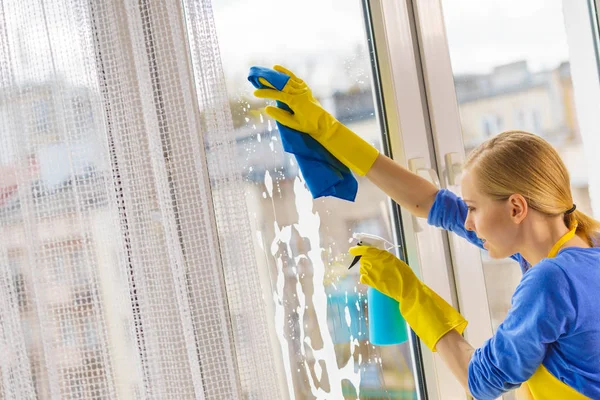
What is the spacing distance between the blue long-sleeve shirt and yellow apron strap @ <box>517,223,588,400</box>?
1 cm

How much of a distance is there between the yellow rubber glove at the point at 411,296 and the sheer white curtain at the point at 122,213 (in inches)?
10.6

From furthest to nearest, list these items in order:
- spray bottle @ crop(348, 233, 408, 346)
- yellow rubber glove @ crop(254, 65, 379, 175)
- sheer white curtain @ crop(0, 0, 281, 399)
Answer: spray bottle @ crop(348, 233, 408, 346)
yellow rubber glove @ crop(254, 65, 379, 175)
sheer white curtain @ crop(0, 0, 281, 399)

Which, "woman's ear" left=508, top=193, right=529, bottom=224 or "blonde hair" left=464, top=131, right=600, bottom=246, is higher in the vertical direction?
"blonde hair" left=464, top=131, right=600, bottom=246

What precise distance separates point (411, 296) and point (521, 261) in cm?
27

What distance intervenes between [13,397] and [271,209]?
2.09ft

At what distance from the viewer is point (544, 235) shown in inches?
50.9

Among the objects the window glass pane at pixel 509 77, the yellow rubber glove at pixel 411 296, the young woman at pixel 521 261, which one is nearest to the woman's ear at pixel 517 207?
the young woman at pixel 521 261

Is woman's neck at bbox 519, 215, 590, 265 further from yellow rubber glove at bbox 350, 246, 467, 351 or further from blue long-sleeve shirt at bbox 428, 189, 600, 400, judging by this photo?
yellow rubber glove at bbox 350, 246, 467, 351

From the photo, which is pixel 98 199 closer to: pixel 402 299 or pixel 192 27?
pixel 192 27

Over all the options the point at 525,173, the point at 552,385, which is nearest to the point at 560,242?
the point at 525,173

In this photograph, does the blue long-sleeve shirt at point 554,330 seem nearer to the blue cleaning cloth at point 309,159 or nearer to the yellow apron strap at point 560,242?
the yellow apron strap at point 560,242

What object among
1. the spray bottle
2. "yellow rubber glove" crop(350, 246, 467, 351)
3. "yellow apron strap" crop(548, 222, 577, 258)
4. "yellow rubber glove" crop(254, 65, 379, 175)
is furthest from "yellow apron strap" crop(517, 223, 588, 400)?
"yellow rubber glove" crop(254, 65, 379, 175)

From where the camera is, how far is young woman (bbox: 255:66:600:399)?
119cm

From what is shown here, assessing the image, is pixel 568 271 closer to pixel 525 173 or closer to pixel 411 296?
pixel 525 173
